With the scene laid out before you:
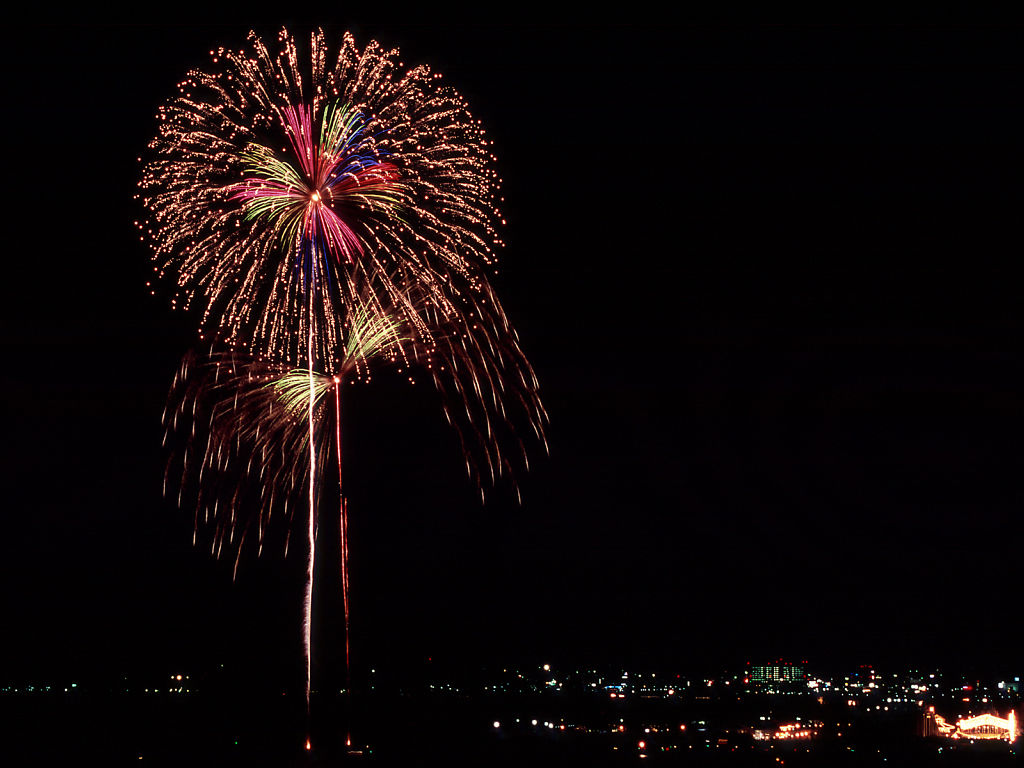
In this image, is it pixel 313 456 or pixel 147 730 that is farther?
pixel 147 730

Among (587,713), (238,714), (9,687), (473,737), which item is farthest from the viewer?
(9,687)

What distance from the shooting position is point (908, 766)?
4400 centimetres

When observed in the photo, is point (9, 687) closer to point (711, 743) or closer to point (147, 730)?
point (147, 730)

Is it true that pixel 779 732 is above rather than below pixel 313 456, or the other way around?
below

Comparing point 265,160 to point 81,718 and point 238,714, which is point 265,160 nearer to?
point 238,714

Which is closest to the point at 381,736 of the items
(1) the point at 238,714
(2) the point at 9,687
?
(1) the point at 238,714

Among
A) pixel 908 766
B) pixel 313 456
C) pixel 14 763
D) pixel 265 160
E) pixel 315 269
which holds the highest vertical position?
pixel 265 160

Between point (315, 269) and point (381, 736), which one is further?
point (381, 736)

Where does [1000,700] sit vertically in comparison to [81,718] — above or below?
below

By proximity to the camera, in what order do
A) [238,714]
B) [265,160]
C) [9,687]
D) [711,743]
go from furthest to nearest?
[9,687]
[238,714]
[711,743]
[265,160]

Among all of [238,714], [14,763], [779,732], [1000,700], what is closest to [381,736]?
[14,763]

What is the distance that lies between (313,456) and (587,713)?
75.4 meters

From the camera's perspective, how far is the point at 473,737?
46.2 m

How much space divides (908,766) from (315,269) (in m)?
39.9
